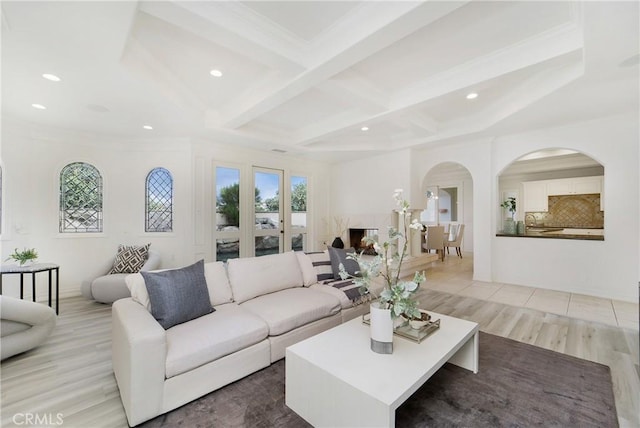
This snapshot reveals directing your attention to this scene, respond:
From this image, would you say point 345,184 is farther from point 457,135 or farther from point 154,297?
point 154,297

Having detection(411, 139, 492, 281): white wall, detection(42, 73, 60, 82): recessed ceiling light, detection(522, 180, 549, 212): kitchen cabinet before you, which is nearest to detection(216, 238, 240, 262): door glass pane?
detection(42, 73, 60, 82): recessed ceiling light

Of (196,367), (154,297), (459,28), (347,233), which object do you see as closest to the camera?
(196,367)

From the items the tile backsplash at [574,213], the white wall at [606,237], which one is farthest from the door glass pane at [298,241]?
the tile backsplash at [574,213]

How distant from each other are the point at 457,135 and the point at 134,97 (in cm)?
486

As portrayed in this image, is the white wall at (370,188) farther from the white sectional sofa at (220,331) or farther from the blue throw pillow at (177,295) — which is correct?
the blue throw pillow at (177,295)

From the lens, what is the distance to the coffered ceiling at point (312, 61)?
76.5 inches

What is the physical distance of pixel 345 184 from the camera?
22.9 ft

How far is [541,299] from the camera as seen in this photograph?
391 cm

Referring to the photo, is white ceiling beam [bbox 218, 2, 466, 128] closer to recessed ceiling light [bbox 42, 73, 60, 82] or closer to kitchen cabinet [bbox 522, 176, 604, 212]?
recessed ceiling light [bbox 42, 73, 60, 82]

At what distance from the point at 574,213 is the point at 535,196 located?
0.92 meters

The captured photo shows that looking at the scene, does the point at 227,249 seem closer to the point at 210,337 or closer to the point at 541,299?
the point at 210,337

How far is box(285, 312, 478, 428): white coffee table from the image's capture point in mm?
1330

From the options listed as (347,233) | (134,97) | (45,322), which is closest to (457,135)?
(347,233)

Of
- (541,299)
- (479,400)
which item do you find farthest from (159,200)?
(541,299)
